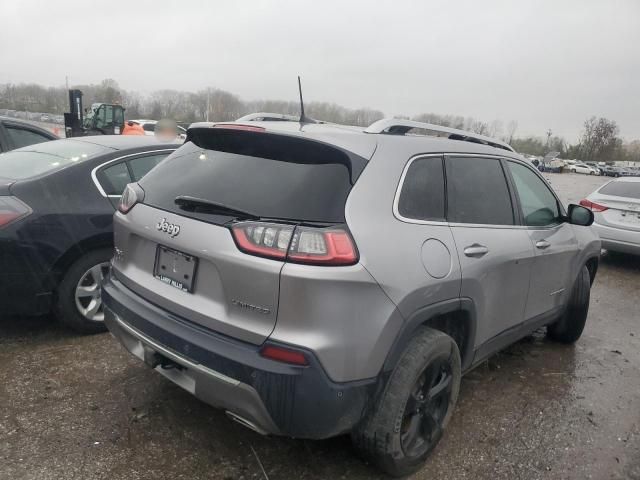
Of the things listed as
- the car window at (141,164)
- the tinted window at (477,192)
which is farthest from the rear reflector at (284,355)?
the car window at (141,164)

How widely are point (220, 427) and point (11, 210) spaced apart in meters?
2.02

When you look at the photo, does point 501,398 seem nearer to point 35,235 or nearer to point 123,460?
point 123,460

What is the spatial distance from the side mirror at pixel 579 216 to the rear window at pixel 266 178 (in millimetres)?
2337

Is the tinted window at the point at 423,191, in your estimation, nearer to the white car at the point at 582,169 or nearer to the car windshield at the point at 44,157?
the car windshield at the point at 44,157

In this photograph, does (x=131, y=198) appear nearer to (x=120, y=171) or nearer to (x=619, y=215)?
(x=120, y=171)

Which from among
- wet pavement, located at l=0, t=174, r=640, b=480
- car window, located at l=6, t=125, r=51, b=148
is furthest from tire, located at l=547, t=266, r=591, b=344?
car window, located at l=6, t=125, r=51, b=148

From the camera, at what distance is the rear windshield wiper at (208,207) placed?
2.18 metres

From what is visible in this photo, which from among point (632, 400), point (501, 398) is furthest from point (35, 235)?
point (632, 400)

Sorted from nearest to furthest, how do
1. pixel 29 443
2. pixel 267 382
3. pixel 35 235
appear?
pixel 267 382
pixel 29 443
pixel 35 235

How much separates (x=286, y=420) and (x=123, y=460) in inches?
40.3

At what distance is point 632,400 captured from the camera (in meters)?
3.57

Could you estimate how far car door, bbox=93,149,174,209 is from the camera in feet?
12.5

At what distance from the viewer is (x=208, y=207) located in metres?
2.28

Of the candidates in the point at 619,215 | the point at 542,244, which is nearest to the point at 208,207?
the point at 542,244
